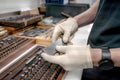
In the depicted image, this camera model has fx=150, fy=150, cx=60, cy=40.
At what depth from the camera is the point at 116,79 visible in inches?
31.2

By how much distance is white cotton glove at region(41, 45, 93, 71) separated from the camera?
0.66 meters

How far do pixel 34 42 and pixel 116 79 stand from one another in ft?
1.98

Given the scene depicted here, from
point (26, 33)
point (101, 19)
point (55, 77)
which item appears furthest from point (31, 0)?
point (55, 77)

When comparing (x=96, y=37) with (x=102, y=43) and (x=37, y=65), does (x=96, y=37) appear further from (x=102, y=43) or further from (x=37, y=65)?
(x=37, y=65)

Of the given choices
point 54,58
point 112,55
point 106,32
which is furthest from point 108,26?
point 54,58

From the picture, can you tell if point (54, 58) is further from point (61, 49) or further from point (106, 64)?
point (106, 64)

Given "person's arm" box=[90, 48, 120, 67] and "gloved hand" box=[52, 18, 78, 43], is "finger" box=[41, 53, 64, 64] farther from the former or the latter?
"gloved hand" box=[52, 18, 78, 43]

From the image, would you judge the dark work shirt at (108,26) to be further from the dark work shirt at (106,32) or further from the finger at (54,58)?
the finger at (54,58)

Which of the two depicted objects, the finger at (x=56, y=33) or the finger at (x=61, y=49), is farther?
the finger at (x=56, y=33)

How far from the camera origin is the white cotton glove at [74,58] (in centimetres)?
66

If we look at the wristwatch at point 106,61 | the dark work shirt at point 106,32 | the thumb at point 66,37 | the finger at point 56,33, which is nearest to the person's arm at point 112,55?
the wristwatch at point 106,61

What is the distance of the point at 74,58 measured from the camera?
0.67 metres

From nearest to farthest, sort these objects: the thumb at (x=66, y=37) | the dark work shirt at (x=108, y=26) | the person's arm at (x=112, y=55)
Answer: the person's arm at (x=112, y=55)
the dark work shirt at (x=108, y=26)
the thumb at (x=66, y=37)

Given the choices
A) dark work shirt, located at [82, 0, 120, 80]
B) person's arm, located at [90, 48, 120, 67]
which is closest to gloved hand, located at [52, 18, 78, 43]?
A: dark work shirt, located at [82, 0, 120, 80]
